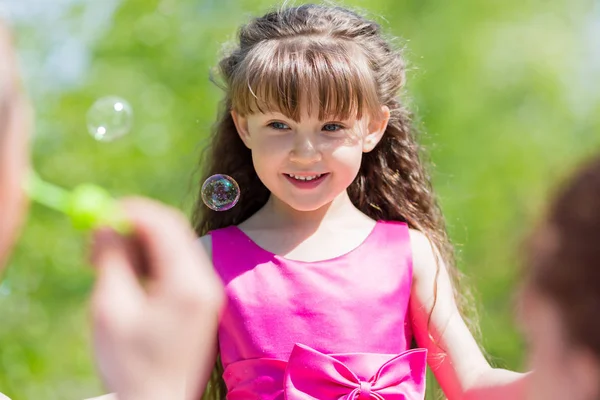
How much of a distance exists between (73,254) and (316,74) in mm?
6439

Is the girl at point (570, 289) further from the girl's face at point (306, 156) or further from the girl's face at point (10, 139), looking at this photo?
the girl's face at point (306, 156)

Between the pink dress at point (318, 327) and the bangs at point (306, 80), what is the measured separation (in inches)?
14.6

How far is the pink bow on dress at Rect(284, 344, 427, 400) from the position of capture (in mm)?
2316

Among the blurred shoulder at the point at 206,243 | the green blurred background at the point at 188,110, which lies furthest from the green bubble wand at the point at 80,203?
the green blurred background at the point at 188,110

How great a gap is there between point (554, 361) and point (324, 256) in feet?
4.37

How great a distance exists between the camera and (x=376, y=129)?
8.54 ft

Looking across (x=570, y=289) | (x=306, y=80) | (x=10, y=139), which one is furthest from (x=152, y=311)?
(x=306, y=80)

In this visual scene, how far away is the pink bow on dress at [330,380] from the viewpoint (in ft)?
7.60

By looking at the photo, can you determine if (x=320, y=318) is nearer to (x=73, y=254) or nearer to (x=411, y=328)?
(x=411, y=328)

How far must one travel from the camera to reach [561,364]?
1.19 metres

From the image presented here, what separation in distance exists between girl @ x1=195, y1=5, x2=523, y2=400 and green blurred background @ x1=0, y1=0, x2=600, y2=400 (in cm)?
551

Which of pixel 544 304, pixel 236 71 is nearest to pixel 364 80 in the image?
pixel 236 71

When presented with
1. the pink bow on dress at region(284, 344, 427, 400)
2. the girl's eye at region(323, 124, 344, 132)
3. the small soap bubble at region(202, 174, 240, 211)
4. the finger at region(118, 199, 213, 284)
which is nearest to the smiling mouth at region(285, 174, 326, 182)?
the girl's eye at region(323, 124, 344, 132)

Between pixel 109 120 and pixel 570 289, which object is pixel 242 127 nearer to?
pixel 109 120
